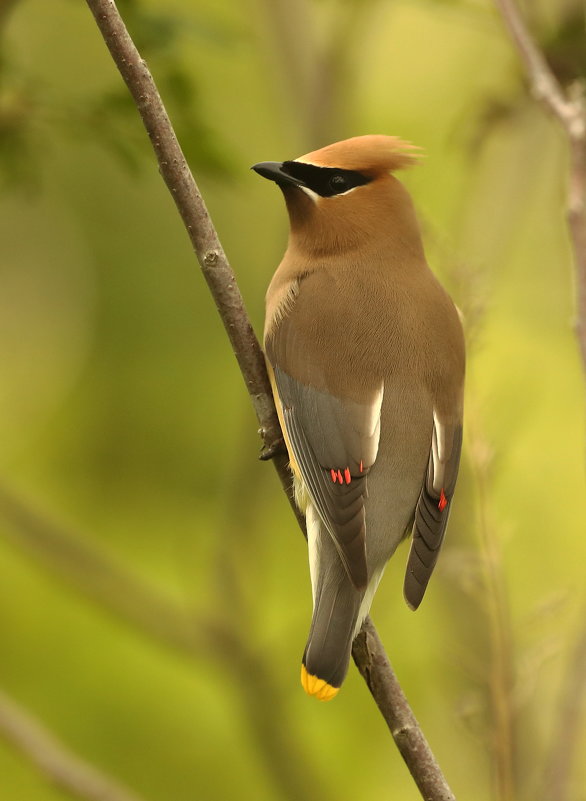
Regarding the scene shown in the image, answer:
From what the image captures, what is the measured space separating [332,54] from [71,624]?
2324 mm

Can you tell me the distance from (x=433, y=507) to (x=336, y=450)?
0.27 m

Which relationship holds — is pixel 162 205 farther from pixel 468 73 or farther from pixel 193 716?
pixel 193 716

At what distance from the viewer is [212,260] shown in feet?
8.93

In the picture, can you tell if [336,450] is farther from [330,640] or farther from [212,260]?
[212,260]

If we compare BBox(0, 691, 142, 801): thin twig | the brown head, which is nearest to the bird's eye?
the brown head

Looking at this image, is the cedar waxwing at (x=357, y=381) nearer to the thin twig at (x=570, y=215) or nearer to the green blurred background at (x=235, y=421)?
the green blurred background at (x=235, y=421)

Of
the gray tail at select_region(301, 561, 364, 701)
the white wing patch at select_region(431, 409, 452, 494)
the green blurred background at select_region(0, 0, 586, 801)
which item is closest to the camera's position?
the gray tail at select_region(301, 561, 364, 701)

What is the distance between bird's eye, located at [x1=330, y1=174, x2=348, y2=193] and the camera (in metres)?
3.60

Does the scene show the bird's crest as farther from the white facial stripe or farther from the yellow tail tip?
the yellow tail tip

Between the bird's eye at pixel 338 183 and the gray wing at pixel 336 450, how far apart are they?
64cm

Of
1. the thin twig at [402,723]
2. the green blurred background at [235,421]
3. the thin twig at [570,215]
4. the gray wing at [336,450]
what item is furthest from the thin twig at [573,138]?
the gray wing at [336,450]

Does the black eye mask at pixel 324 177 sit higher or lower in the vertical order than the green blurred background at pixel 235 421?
higher

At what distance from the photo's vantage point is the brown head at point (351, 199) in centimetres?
357

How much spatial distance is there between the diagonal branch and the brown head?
0.81 metres
